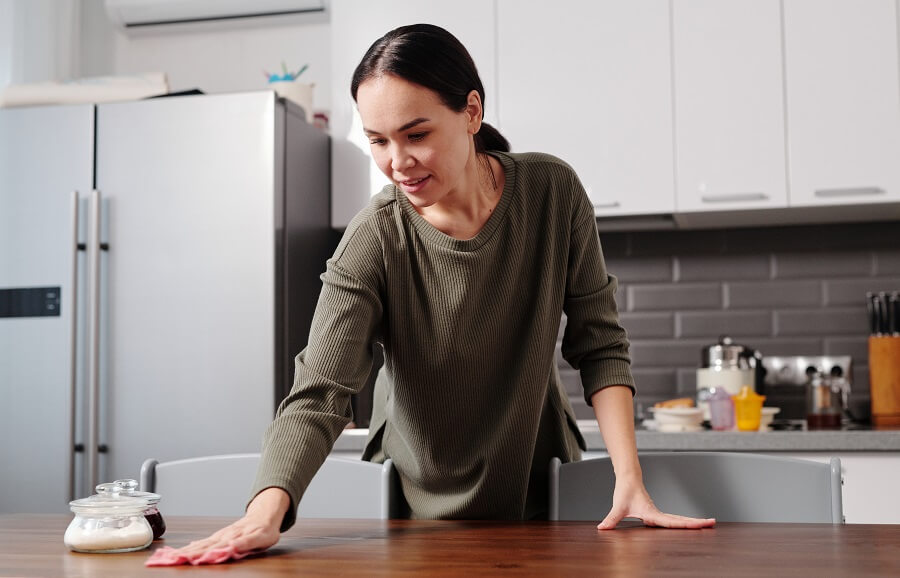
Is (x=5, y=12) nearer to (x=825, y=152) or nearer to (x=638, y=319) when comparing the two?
(x=638, y=319)

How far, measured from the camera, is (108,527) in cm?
112

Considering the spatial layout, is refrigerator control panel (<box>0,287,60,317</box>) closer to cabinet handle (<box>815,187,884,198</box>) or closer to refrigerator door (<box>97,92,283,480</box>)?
refrigerator door (<box>97,92,283,480</box>)

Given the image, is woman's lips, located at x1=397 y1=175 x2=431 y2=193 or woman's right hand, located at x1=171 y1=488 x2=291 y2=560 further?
woman's lips, located at x1=397 y1=175 x2=431 y2=193

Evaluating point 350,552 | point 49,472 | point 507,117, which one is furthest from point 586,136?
point 350,552

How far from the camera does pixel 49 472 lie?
272cm

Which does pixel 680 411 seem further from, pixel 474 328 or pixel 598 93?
pixel 474 328

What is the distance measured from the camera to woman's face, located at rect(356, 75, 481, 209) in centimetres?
123

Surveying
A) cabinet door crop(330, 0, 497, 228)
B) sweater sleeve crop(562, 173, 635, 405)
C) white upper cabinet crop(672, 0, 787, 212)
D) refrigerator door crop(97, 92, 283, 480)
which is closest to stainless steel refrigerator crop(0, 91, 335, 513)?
refrigerator door crop(97, 92, 283, 480)

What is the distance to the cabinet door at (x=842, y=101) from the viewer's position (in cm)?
269

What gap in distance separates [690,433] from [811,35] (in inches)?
45.3

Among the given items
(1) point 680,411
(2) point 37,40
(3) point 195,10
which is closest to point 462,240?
(1) point 680,411

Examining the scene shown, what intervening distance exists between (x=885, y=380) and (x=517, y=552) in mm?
2089

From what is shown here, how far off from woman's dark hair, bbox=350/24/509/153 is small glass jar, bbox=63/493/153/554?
0.57 meters

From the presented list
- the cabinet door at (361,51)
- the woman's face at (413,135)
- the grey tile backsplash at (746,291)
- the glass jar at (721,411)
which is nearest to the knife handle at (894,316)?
the grey tile backsplash at (746,291)
